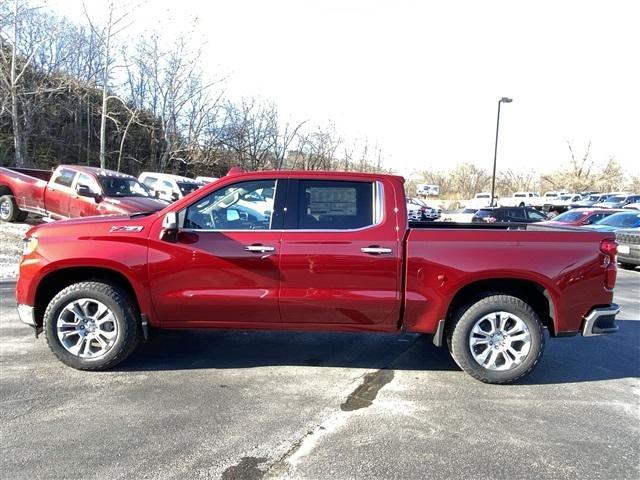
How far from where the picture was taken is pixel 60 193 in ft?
41.9

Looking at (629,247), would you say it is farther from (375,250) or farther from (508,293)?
(375,250)

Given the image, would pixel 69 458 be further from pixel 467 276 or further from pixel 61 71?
pixel 61 71

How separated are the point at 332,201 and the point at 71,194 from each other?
10109 millimetres

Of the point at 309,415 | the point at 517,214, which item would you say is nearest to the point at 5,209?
the point at 309,415

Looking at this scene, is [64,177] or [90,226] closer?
[90,226]

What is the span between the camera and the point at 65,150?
35.3m

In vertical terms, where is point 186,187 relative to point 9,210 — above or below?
above

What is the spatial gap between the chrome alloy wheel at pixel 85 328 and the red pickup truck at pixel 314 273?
11 mm

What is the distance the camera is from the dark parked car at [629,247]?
12.6 m

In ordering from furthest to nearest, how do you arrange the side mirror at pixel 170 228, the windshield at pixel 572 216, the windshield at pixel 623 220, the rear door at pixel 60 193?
the windshield at pixel 572 216 < the windshield at pixel 623 220 < the rear door at pixel 60 193 < the side mirror at pixel 170 228

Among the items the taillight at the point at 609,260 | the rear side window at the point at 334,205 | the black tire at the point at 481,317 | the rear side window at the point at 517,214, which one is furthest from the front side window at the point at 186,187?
the taillight at the point at 609,260

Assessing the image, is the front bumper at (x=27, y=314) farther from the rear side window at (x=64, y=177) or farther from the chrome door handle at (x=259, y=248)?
the rear side window at (x=64, y=177)

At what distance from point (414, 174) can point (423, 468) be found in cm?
7279

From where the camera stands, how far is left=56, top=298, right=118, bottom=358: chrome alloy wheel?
4594 millimetres
